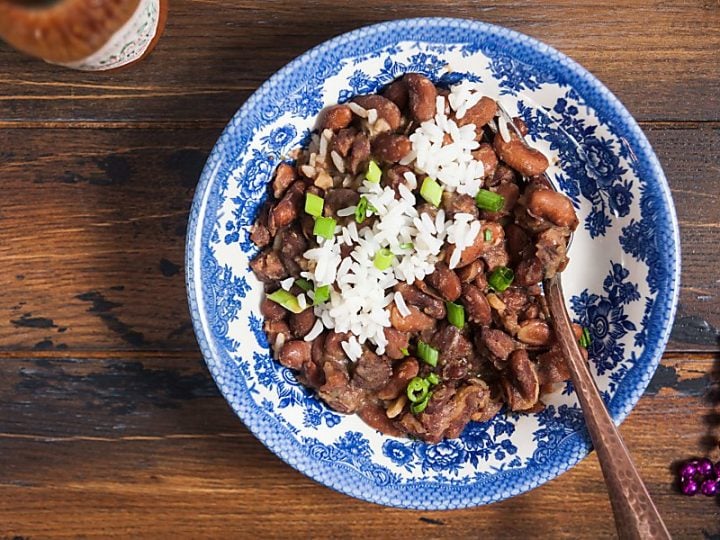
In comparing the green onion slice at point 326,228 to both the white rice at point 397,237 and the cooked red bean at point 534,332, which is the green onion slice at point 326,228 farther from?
the cooked red bean at point 534,332

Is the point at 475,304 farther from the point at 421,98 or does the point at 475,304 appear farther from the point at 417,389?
the point at 421,98

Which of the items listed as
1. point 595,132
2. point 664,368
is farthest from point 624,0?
point 664,368

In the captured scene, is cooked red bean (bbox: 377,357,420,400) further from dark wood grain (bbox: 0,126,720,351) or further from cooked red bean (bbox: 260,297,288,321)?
dark wood grain (bbox: 0,126,720,351)

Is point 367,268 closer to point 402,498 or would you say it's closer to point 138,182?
point 402,498

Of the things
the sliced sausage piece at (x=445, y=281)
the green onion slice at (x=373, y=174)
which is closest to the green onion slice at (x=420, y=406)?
the sliced sausage piece at (x=445, y=281)

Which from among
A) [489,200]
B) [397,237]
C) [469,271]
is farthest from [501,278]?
[397,237]
